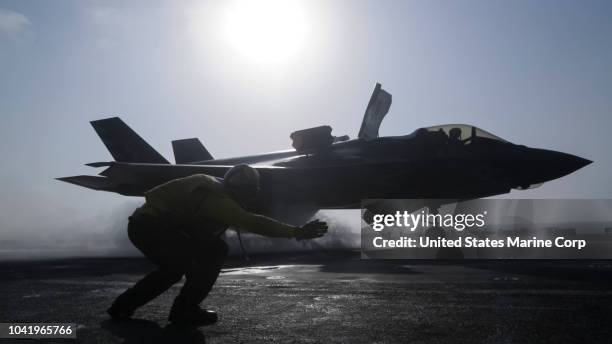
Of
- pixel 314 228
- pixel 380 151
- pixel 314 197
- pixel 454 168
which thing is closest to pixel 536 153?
pixel 454 168

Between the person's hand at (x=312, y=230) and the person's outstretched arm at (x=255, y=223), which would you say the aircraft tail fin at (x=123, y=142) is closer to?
the person's outstretched arm at (x=255, y=223)

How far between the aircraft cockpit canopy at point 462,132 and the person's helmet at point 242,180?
11491 millimetres

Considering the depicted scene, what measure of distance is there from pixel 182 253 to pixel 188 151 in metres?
20.4

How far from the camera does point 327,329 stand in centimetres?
414

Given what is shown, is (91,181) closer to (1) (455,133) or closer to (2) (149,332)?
(1) (455,133)

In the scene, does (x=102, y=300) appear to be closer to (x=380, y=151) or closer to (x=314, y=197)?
(x=314, y=197)

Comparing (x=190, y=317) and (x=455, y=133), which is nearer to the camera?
(x=190, y=317)

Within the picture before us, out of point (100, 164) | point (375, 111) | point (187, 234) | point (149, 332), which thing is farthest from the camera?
point (375, 111)

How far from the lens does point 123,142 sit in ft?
70.7

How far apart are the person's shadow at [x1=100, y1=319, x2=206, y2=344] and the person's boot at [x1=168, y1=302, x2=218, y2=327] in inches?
4.0

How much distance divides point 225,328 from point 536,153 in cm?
1286

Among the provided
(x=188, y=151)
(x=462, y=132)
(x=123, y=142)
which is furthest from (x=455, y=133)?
(x=123, y=142)

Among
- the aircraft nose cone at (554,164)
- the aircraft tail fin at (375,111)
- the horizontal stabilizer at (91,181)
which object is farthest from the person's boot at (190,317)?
the aircraft tail fin at (375,111)

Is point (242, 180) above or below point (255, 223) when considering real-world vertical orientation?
above
